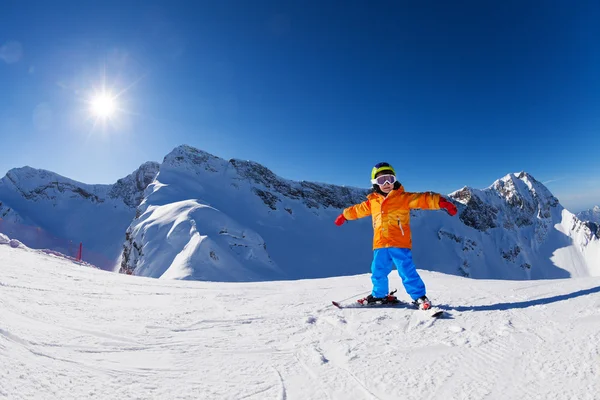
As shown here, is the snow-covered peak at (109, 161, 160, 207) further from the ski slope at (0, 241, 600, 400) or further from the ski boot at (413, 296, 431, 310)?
the ski boot at (413, 296, 431, 310)

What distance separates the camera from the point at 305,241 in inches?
1356

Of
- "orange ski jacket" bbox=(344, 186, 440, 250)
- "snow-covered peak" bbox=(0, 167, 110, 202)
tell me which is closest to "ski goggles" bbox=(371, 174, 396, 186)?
"orange ski jacket" bbox=(344, 186, 440, 250)

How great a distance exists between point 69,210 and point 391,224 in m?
73.7

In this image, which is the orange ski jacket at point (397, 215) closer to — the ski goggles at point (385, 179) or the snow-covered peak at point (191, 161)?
the ski goggles at point (385, 179)

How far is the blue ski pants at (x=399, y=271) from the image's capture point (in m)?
2.88

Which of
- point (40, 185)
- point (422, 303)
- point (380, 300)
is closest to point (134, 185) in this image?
point (40, 185)

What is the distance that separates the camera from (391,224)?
322 cm

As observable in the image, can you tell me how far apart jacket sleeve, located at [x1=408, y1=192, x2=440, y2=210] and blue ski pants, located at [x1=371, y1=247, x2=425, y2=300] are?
55cm

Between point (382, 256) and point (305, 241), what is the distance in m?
31.5

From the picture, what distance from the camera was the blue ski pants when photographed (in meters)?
2.88

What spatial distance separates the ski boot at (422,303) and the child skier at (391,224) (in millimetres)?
165

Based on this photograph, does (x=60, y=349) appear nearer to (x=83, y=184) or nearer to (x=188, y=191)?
(x=188, y=191)

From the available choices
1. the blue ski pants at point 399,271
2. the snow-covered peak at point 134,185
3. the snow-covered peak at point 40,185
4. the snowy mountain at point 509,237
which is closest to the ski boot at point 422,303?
the blue ski pants at point 399,271

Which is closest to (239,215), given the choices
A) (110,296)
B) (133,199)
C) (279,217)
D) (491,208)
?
(279,217)
